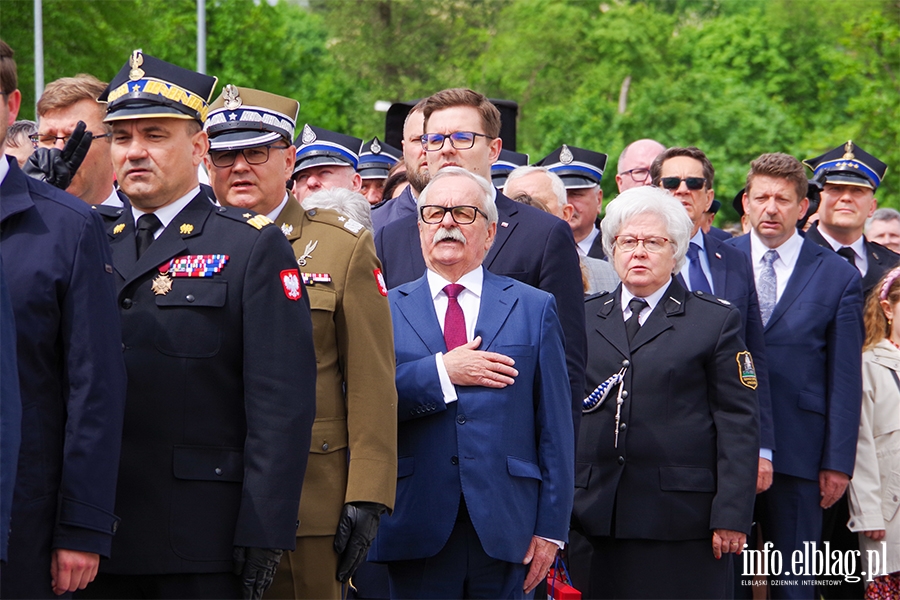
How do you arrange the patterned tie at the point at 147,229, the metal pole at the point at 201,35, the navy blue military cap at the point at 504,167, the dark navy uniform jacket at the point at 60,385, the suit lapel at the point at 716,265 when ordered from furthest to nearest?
1. the metal pole at the point at 201,35
2. the navy blue military cap at the point at 504,167
3. the suit lapel at the point at 716,265
4. the patterned tie at the point at 147,229
5. the dark navy uniform jacket at the point at 60,385

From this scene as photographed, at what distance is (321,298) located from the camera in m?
4.41

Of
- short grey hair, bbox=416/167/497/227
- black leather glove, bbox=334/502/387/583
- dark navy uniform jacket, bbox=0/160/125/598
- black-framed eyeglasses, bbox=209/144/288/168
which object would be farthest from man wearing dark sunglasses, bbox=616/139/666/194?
dark navy uniform jacket, bbox=0/160/125/598

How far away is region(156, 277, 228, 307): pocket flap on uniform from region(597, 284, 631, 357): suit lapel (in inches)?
95.4

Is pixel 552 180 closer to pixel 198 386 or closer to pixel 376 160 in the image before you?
pixel 376 160

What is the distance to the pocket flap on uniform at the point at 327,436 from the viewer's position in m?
4.31

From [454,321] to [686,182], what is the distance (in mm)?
3297

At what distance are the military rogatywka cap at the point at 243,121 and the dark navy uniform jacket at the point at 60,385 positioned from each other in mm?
1063

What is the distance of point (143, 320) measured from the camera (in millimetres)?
3826

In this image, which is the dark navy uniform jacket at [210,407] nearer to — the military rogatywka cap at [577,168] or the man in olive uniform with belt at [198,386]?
the man in olive uniform with belt at [198,386]

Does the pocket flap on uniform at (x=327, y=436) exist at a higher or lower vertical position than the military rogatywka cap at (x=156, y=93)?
lower

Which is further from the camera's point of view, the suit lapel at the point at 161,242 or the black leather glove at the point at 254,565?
the suit lapel at the point at 161,242

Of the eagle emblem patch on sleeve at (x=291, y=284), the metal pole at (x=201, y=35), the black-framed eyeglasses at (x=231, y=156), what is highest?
the metal pole at (x=201, y=35)

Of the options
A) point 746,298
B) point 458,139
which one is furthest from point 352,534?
point 746,298

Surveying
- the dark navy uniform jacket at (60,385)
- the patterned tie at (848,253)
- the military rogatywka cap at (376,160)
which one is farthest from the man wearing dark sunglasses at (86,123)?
the patterned tie at (848,253)
